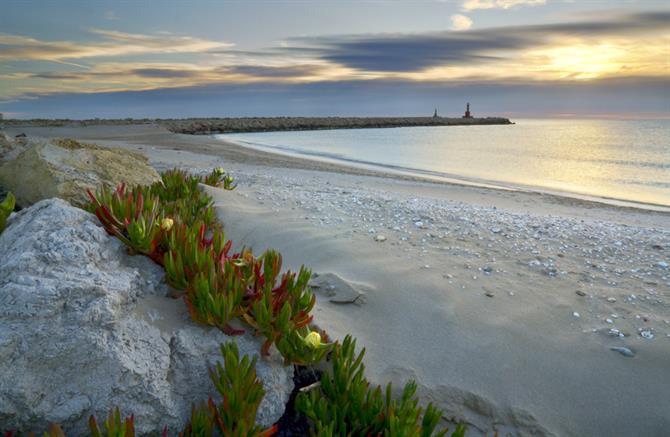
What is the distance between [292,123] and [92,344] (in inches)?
2324

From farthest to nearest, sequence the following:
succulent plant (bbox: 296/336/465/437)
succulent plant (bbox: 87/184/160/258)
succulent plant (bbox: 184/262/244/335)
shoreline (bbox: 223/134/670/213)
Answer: shoreline (bbox: 223/134/670/213)
succulent plant (bbox: 87/184/160/258)
succulent plant (bbox: 184/262/244/335)
succulent plant (bbox: 296/336/465/437)

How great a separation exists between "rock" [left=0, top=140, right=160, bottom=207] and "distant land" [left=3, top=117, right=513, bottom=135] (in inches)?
1439

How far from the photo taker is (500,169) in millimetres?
23188

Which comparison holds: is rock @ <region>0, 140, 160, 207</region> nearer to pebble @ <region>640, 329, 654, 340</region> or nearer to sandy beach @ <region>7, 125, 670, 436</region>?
sandy beach @ <region>7, 125, 670, 436</region>

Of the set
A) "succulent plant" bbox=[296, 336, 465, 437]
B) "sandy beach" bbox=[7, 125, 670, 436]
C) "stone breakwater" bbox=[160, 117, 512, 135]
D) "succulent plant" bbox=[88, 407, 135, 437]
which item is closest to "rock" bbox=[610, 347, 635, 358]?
"sandy beach" bbox=[7, 125, 670, 436]

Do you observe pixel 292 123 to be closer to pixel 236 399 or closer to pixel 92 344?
pixel 92 344

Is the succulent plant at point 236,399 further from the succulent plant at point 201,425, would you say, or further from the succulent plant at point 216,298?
the succulent plant at point 216,298

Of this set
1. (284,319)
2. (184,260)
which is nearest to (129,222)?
(184,260)

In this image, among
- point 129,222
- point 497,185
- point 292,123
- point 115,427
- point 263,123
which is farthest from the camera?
point 292,123

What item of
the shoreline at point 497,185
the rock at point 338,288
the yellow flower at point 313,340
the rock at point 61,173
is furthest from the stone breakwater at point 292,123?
the yellow flower at point 313,340

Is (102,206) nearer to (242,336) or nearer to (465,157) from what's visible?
(242,336)

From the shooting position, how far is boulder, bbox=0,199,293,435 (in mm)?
2541

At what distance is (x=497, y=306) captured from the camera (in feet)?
14.9

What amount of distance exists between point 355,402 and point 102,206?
99.8 inches
